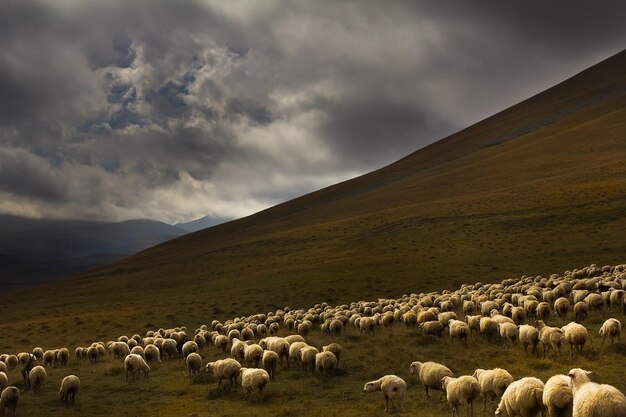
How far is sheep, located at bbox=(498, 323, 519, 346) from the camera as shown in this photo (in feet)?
57.8

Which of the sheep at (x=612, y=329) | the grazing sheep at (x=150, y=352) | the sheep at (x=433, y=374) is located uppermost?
the grazing sheep at (x=150, y=352)

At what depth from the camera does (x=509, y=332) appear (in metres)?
17.6

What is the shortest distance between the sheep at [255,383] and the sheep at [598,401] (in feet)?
30.3

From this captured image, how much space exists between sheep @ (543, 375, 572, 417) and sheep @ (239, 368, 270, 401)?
330 inches

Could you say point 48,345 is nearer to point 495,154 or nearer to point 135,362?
point 135,362

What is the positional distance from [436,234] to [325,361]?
46012 millimetres

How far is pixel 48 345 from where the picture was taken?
34.3m

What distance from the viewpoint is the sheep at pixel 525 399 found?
966cm

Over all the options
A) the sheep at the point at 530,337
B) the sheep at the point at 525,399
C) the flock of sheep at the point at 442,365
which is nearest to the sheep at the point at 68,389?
the flock of sheep at the point at 442,365

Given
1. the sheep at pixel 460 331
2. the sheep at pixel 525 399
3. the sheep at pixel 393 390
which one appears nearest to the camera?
the sheep at pixel 525 399

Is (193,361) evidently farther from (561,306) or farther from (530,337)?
(561,306)

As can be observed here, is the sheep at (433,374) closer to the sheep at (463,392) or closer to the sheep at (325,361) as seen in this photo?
the sheep at (463,392)

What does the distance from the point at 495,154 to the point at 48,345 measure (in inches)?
3800

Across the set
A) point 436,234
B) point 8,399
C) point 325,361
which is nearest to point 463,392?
point 325,361
